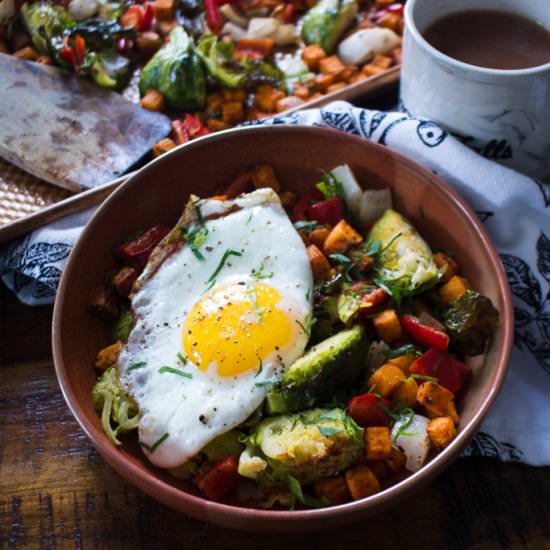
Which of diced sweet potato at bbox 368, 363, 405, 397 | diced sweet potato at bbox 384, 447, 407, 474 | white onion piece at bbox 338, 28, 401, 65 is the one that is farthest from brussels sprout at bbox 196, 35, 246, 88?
diced sweet potato at bbox 384, 447, 407, 474

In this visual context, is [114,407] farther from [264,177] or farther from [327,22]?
[327,22]

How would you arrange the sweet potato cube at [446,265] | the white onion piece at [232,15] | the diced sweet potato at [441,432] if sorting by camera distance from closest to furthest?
the diced sweet potato at [441,432] < the sweet potato cube at [446,265] < the white onion piece at [232,15]

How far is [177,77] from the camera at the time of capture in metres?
3.26

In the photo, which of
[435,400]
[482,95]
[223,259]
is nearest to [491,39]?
[482,95]

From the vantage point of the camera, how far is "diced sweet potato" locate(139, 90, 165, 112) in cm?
328

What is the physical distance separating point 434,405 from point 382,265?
1.69 ft

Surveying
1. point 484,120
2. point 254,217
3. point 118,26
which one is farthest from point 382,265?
point 118,26

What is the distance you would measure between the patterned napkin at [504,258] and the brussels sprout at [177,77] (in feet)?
2.43

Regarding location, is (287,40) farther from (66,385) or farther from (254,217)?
(66,385)

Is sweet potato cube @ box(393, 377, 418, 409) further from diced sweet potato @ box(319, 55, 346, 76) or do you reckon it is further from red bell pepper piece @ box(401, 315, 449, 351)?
diced sweet potato @ box(319, 55, 346, 76)

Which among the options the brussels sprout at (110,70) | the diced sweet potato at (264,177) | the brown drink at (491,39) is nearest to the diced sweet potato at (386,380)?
the diced sweet potato at (264,177)

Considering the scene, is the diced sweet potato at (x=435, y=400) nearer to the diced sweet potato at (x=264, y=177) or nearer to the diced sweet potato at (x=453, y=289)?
the diced sweet potato at (x=453, y=289)

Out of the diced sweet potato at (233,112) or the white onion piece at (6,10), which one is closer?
the diced sweet potato at (233,112)

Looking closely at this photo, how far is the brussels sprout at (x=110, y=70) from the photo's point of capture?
3342mm
